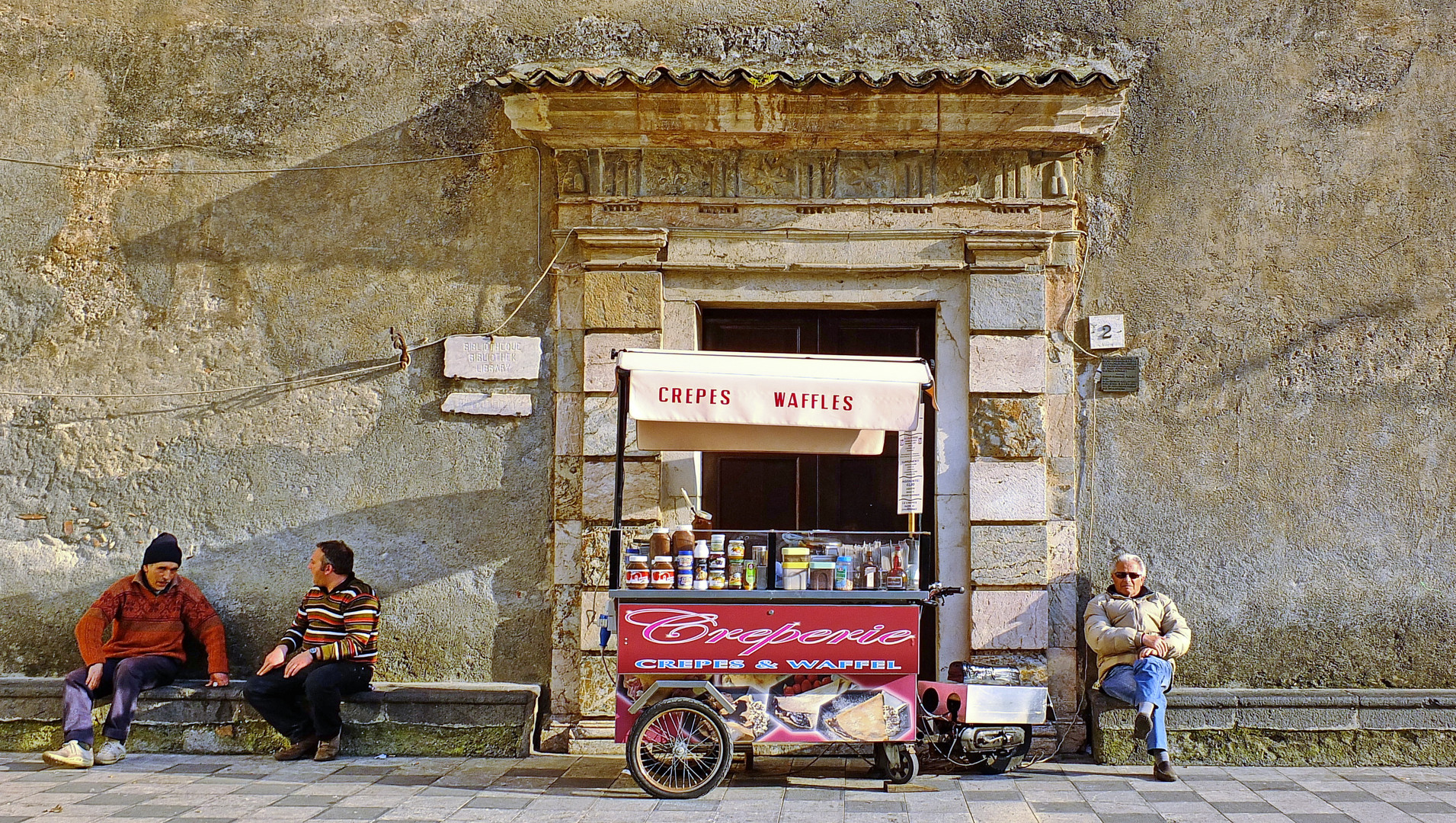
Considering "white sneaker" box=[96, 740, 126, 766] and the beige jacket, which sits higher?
the beige jacket

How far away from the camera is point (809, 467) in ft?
20.5

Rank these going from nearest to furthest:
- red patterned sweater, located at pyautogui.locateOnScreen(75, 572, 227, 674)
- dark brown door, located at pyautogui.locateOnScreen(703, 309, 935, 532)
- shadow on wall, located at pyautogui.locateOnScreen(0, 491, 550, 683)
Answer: red patterned sweater, located at pyautogui.locateOnScreen(75, 572, 227, 674), shadow on wall, located at pyautogui.locateOnScreen(0, 491, 550, 683), dark brown door, located at pyautogui.locateOnScreen(703, 309, 935, 532)

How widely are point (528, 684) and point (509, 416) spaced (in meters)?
1.44

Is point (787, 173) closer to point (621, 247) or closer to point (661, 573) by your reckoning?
point (621, 247)

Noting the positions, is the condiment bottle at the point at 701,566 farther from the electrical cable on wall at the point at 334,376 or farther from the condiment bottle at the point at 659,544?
the electrical cable on wall at the point at 334,376

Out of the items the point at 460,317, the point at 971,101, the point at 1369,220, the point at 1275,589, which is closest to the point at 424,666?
the point at 460,317

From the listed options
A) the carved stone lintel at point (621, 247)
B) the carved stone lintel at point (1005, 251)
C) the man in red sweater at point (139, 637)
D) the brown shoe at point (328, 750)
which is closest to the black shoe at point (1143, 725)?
the carved stone lintel at point (1005, 251)

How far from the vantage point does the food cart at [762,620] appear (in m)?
4.88

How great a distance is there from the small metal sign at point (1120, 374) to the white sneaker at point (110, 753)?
5323 millimetres

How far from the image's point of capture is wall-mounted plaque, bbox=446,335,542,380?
5969 mm

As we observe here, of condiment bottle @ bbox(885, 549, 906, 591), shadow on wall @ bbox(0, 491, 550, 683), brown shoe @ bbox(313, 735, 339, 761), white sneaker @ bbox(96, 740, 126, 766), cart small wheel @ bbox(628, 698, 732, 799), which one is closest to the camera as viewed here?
cart small wheel @ bbox(628, 698, 732, 799)

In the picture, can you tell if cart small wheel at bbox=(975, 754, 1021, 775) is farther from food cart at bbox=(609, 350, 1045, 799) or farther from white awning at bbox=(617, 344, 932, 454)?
white awning at bbox=(617, 344, 932, 454)

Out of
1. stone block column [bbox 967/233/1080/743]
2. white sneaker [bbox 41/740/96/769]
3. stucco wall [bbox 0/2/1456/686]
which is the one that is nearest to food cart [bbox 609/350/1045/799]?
stone block column [bbox 967/233/1080/743]

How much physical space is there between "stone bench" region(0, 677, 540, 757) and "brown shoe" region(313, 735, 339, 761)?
0.10m
